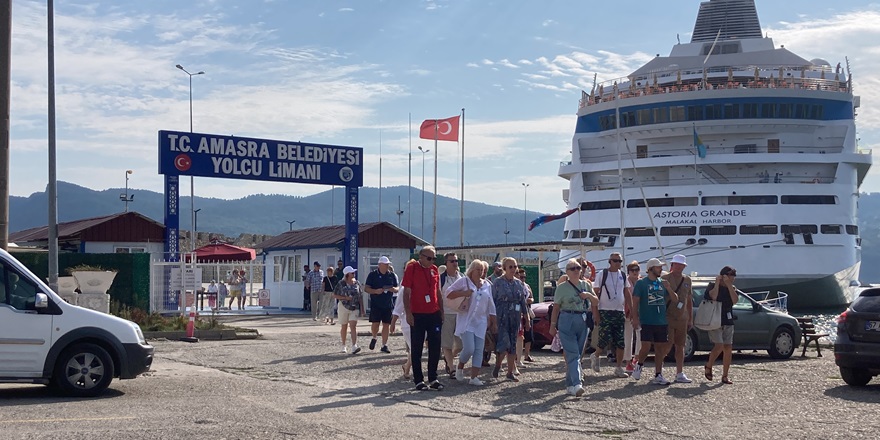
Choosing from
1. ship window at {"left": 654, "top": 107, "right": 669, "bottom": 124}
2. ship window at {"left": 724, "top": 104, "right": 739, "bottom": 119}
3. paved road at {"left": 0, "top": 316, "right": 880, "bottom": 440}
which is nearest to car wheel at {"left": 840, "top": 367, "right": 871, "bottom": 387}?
paved road at {"left": 0, "top": 316, "right": 880, "bottom": 440}

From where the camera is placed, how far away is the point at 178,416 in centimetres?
905

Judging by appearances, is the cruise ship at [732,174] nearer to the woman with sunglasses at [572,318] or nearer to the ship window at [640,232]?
the ship window at [640,232]

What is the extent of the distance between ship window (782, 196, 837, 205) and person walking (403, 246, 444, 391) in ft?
105

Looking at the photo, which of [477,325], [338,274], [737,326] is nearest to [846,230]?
[338,274]

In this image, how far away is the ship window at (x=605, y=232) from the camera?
42844mm

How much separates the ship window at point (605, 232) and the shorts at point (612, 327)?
30.0m

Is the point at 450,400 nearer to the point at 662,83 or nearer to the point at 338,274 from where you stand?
the point at 338,274

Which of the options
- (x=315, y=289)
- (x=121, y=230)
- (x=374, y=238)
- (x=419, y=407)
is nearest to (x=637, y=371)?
(x=419, y=407)

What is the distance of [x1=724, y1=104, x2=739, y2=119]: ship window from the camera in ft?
140

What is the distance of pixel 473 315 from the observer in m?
12.1

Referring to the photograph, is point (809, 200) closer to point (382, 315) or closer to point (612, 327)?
point (382, 315)

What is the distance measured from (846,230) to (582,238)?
10.8 m

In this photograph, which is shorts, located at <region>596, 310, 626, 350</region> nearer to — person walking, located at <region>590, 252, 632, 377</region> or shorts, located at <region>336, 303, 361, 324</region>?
person walking, located at <region>590, 252, 632, 377</region>

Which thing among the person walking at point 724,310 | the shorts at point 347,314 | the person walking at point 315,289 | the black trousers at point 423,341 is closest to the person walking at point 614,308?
the person walking at point 724,310
